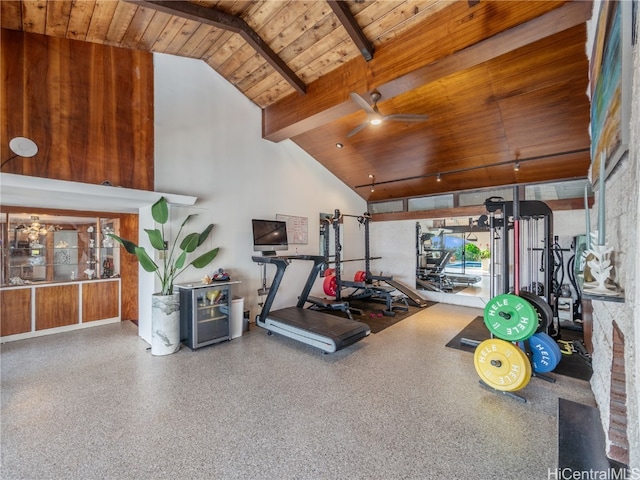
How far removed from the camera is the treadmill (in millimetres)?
3936

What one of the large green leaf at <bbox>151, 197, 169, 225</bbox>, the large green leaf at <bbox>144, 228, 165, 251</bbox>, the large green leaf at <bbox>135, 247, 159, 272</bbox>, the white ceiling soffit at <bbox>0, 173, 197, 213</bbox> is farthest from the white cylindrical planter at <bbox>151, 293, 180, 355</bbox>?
the white ceiling soffit at <bbox>0, 173, 197, 213</bbox>

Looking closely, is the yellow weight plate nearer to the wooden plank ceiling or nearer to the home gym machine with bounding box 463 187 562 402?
the home gym machine with bounding box 463 187 562 402

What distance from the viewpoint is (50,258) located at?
4.82 m

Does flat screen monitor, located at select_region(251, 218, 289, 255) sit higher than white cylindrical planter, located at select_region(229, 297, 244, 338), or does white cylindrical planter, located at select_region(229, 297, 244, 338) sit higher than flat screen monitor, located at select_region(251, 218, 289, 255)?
flat screen monitor, located at select_region(251, 218, 289, 255)

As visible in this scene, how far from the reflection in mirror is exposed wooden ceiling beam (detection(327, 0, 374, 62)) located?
4.68m

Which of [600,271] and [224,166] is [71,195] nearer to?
[224,166]

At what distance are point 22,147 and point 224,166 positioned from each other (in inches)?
102

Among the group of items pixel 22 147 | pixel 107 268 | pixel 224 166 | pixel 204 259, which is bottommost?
pixel 107 268

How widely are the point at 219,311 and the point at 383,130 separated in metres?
4.56

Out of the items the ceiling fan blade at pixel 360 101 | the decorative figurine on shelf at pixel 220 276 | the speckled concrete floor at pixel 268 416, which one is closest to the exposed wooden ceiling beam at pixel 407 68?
the ceiling fan blade at pixel 360 101

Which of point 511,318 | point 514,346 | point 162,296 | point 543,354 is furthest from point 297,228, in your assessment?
point 543,354

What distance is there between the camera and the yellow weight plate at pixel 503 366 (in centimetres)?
271

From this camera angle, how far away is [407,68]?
360 cm

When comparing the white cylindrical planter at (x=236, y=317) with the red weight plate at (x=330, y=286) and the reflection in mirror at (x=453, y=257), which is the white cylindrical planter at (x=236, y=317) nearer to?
the red weight plate at (x=330, y=286)
